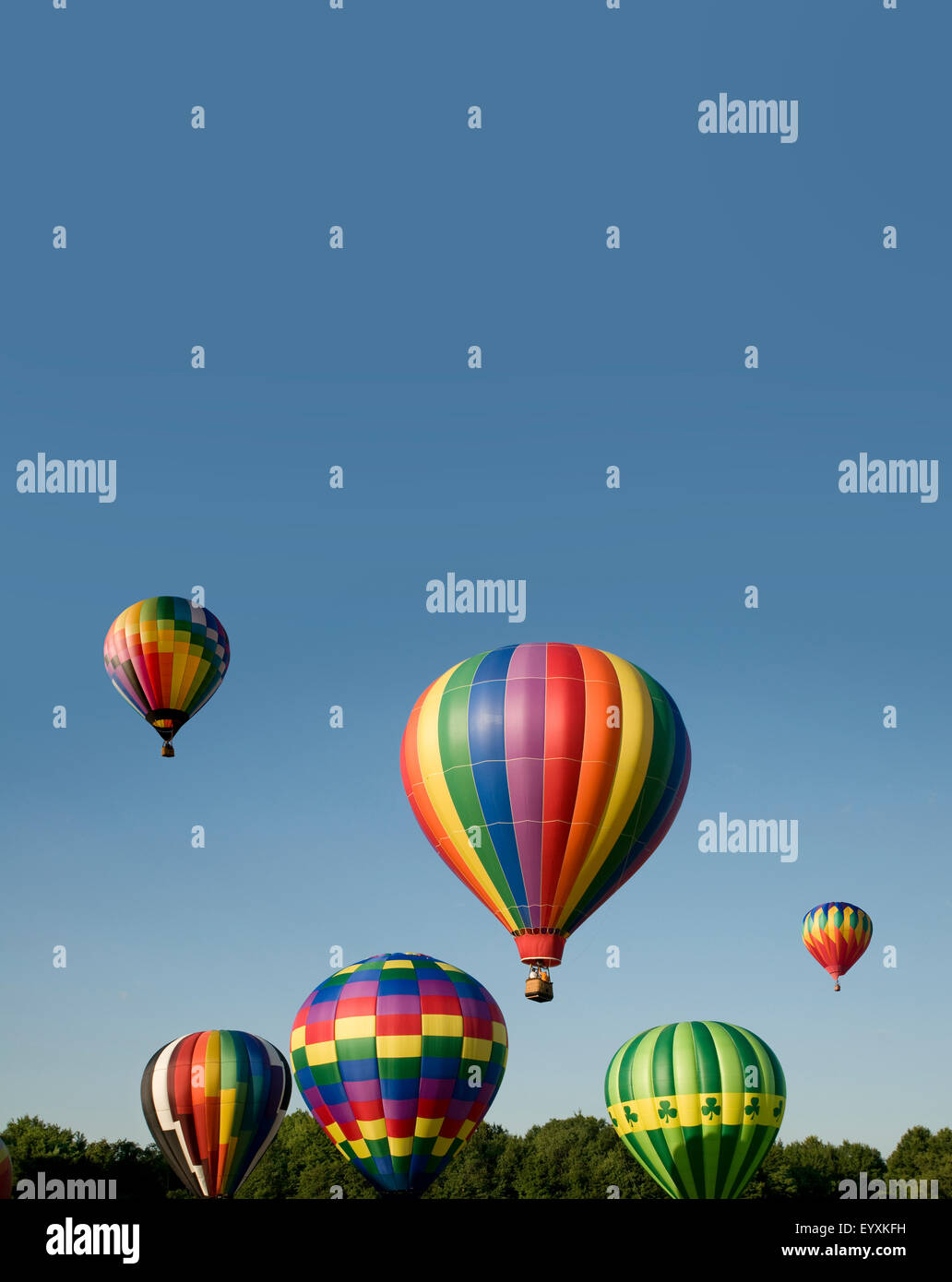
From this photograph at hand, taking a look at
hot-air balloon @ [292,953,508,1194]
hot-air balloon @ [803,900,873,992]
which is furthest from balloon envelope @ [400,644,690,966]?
hot-air balloon @ [803,900,873,992]

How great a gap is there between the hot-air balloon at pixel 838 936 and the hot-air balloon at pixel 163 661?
103 ft

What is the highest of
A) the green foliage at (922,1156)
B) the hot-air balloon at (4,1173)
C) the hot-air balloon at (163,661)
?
the hot-air balloon at (163,661)

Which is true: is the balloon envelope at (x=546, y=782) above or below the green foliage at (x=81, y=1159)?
above

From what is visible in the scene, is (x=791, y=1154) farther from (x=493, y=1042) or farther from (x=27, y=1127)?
(x=493, y=1042)

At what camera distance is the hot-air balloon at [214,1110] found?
42.9m

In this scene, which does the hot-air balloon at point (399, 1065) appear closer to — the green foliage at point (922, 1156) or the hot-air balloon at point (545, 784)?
the hot-air balloon at point (545, 784)

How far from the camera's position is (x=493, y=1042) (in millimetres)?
38250

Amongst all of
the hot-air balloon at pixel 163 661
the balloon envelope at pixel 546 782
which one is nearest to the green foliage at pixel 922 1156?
the hot-air balloon at pixel 163 661

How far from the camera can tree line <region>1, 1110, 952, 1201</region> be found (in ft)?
222

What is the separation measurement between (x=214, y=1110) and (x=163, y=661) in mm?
12735

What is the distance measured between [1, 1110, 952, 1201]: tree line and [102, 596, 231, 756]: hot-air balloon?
26973 mm

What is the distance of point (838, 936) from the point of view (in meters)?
64.4

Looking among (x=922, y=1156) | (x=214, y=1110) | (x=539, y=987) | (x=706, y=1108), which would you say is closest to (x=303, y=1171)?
(x=214, y=1110)
